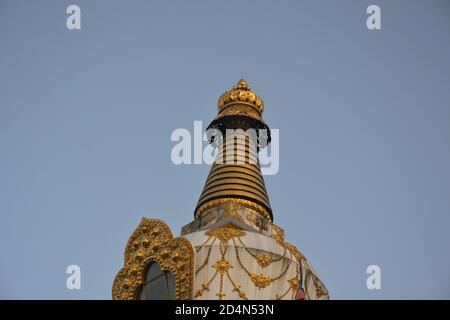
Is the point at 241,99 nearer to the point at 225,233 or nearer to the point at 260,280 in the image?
the point at 225,233

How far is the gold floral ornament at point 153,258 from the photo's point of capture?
2666 cm

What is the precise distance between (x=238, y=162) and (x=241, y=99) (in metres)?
3.41

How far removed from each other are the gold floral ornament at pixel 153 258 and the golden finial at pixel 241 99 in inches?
338

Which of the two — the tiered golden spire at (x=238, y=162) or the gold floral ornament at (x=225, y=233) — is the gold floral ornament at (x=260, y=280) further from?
the tiered golden spire at (x=238, y=162)

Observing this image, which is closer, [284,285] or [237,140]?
[284,285]

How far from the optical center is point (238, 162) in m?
33.4

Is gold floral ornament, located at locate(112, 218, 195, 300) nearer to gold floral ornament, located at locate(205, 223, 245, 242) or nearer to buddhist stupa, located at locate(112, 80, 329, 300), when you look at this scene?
buddhist stupa, located at locate(112, 80, 329, 300)

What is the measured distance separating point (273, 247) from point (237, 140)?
7013 millimetres

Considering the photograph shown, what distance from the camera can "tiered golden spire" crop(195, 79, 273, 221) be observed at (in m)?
31.8
